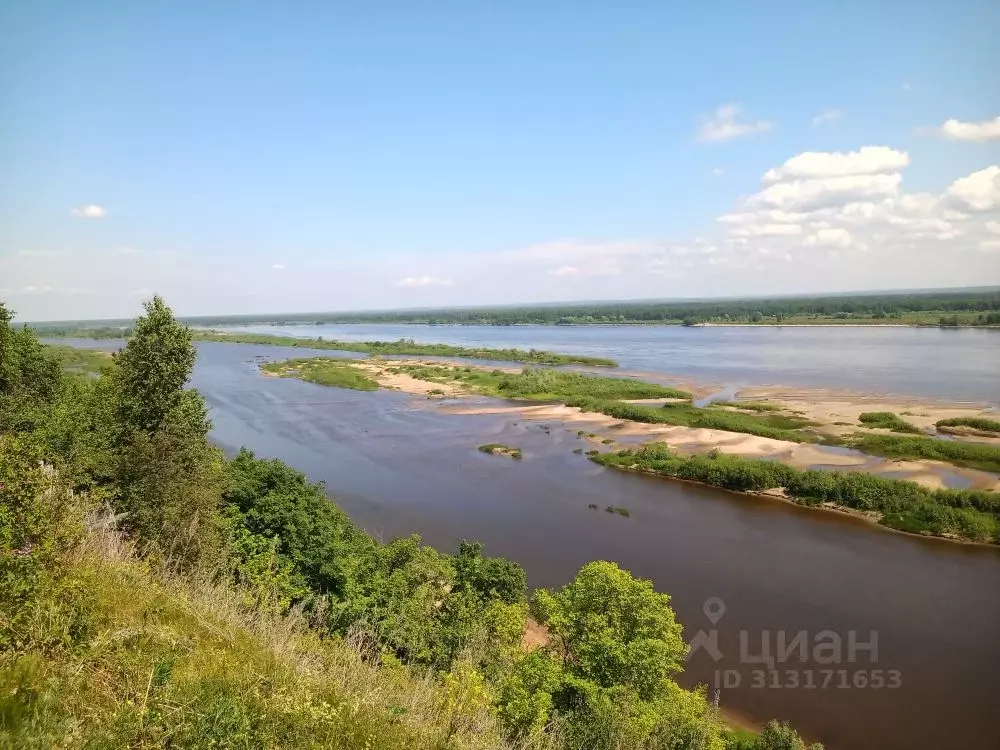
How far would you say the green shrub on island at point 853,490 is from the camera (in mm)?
24484

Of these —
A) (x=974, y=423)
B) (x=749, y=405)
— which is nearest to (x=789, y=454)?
(x=749, y=405)

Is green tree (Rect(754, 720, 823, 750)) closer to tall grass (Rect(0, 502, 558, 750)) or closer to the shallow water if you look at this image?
tall grass (Rect(0, 502, 558, 750))

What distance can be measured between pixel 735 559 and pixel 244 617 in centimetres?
2083

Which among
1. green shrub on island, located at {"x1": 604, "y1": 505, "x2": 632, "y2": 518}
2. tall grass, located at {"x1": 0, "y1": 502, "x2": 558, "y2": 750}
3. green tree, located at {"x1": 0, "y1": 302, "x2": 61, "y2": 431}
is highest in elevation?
green tree, located at {"x1": 0, "y1": 302, "x2": 61, "y2": 431}

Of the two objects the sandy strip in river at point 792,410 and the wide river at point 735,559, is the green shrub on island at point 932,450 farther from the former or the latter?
the wide river at point 735,559

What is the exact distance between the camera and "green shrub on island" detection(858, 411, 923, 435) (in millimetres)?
39153

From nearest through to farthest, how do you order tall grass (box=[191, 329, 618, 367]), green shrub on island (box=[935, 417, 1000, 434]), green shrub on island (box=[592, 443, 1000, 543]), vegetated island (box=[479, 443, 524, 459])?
green shrub on island (box=[592, 443, 1000, 543]) → vegetated island (box=[479, 443, 524, 459]) → green shrub on island (box=[935, 417, 1000, 434]) → tall grass (box=[191, 329, 618, 367])

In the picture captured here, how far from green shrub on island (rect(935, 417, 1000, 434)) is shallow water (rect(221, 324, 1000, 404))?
33.6ft

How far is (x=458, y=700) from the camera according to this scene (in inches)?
250

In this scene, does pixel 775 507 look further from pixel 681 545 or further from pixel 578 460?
pixel 578 460

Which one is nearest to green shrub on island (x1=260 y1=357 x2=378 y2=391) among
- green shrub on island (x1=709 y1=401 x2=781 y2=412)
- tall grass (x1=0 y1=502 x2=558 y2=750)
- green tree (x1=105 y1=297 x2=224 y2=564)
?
green shrub on island (x1=709 y1=401 x2=781 y2=412)

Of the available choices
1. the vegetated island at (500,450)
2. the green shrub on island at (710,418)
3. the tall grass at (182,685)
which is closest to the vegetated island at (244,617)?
the tall grass at (182,685)

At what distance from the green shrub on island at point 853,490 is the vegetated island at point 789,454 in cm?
4

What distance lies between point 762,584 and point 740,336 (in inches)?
4271
